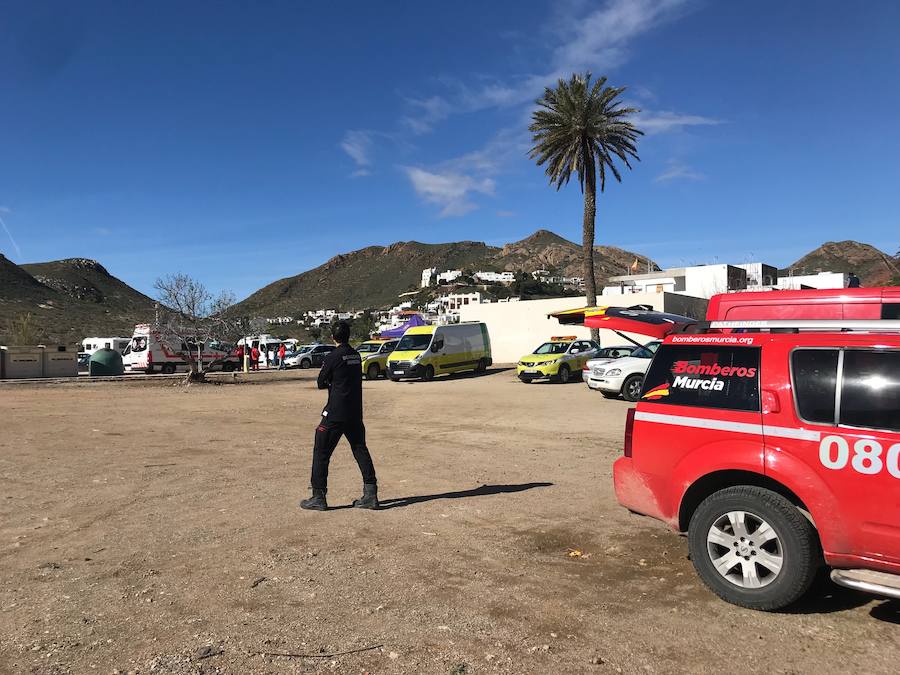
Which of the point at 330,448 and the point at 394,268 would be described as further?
the point at 394,268

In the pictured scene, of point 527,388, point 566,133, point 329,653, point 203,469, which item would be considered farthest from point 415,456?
point 566,133

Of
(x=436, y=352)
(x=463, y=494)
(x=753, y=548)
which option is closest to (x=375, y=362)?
(x=436, y=352)

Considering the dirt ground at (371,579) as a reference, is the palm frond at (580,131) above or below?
above

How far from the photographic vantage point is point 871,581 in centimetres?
349

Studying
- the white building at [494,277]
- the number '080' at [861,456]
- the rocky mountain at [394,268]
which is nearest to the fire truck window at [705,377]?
the number '080' at [861,456]

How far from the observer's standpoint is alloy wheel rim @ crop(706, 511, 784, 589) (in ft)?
13.0

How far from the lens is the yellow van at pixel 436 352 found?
25484 millimetres


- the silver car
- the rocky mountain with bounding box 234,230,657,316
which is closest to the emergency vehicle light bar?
the silver car

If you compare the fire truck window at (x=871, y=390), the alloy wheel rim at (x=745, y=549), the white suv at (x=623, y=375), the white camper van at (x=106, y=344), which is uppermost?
the white camper van at (x=106, y=344)

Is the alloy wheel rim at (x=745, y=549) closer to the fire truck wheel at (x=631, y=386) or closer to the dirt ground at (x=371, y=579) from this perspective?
the dirt ground at (x=371, y=579)

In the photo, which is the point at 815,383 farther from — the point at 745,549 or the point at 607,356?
the point at 607,356

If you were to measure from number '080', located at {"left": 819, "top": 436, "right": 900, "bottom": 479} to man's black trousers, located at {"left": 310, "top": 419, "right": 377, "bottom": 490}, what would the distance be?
4054mm

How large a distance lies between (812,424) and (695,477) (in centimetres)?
83

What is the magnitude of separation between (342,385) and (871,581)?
4.65m
